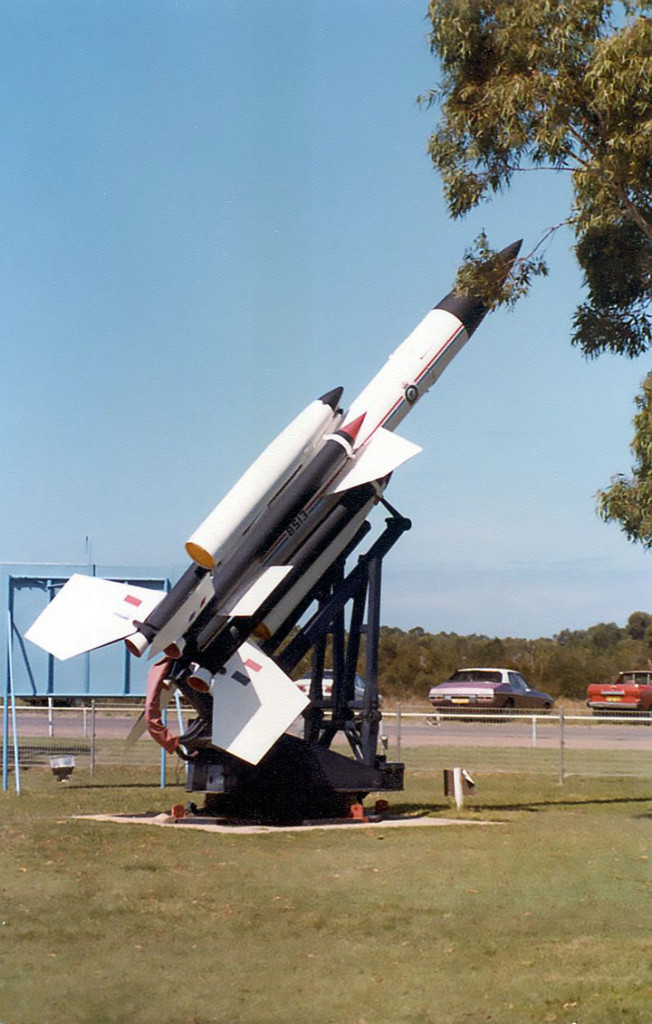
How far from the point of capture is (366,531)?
14906mm

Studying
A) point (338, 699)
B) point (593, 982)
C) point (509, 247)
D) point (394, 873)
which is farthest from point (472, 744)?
point (593, 982)

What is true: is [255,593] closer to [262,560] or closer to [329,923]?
[262,560]

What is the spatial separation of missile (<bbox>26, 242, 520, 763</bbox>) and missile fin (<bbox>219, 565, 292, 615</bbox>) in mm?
14

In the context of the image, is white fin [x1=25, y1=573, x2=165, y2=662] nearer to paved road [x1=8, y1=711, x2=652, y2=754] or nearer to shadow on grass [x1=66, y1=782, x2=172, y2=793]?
shadow on grass [x1=66, y1=782, x2=172, y2=793]

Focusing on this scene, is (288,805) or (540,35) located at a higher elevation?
(540,35)

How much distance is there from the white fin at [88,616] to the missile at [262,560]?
13 mm

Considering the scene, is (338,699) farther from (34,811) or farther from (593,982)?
(593,982)

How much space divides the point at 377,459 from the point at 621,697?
2424 cm

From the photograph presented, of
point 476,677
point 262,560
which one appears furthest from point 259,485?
point 476,677

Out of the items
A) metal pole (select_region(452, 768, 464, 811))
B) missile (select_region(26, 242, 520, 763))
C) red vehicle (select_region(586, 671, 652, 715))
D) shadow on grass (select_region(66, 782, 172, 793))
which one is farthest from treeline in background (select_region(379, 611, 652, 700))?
missile (select_region(26, 242, 520, 763))

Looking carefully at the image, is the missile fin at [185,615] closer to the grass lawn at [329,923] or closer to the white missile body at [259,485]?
the white missile body at [259,485]

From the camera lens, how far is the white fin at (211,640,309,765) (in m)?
13.1

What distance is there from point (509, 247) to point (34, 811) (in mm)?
9007

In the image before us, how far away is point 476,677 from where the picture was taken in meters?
35.2
